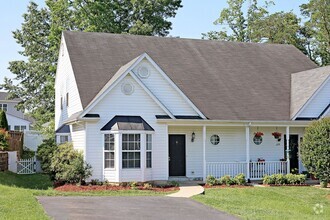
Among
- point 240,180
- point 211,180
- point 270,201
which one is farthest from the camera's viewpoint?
point 240,180

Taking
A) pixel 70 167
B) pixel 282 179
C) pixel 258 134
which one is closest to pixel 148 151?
pixel 70 167

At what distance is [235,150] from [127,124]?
6.20 metres

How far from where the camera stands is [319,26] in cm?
4038

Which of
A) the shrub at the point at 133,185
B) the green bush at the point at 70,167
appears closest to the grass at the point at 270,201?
the shrub at the point at 133,185

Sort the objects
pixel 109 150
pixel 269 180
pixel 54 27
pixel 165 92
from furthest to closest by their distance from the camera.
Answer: pixel 54 27 → pixel 165 92 → pixel 269 180 → pixel 109 150

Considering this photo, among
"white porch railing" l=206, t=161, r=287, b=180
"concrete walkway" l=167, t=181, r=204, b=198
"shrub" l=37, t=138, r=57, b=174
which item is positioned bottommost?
"concrete walkway" l=167, t=181, r=204, b=198

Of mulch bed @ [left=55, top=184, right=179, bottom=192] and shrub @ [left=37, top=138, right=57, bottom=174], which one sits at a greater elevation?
shrub @ [left=37, top=138, right=57, bottom=174]

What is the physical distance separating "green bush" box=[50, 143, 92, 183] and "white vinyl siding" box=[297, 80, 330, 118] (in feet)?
36.5

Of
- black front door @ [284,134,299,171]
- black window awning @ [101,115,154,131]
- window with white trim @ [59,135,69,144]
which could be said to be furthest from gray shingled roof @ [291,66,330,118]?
window with white trim @ [59,135,69,144]

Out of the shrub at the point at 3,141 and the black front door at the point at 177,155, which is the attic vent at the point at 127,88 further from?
the shrub at the point at 3,141

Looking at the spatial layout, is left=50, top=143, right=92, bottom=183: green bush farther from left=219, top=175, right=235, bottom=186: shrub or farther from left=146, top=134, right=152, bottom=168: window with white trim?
left=219, top=175, right=235, bottom=186: shrub

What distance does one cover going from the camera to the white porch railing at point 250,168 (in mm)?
22859

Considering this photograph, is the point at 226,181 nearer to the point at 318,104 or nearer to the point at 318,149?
the point at 318,149

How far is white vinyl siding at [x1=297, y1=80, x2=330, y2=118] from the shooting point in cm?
2425
